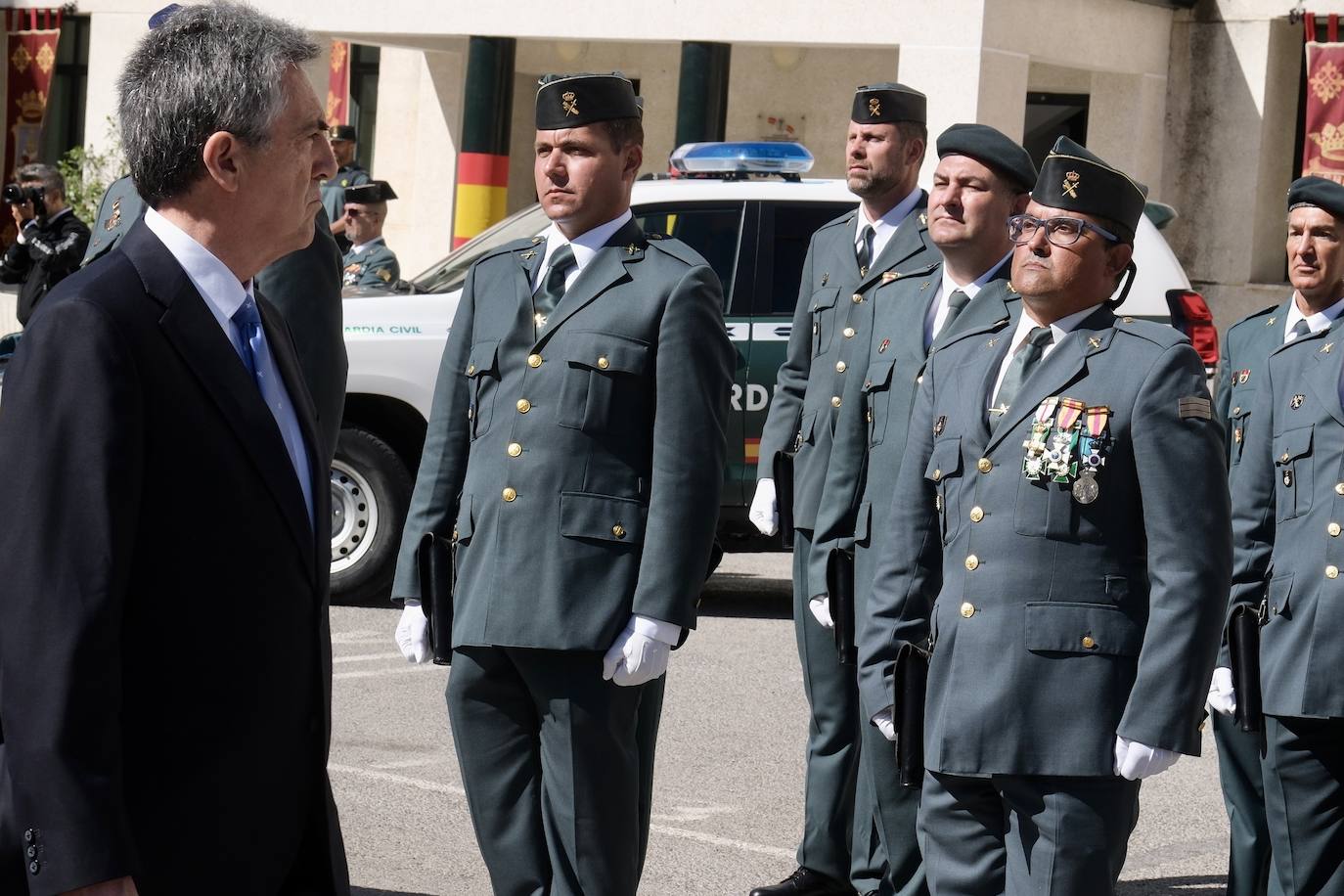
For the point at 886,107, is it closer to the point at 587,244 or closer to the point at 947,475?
the point at 587,244

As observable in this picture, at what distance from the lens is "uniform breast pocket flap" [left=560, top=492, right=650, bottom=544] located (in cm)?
441

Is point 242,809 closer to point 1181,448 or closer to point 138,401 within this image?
point 138,401

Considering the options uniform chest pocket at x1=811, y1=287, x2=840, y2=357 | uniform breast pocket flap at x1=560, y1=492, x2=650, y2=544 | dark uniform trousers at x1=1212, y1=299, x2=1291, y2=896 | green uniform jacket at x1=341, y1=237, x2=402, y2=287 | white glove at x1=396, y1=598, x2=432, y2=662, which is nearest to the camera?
uniform breast pocket flap at x1=560, y1=492, x2=650, y2=544

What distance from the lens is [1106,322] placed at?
406 centimetres

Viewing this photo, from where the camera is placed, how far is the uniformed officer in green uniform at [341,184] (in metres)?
11.8

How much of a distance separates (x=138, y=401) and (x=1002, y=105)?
43.2 feet

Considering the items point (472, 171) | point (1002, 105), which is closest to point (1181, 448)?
point (1002, 105)

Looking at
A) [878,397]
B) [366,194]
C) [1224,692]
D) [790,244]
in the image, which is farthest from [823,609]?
[366,194]

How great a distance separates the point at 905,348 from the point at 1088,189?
4.71 ft

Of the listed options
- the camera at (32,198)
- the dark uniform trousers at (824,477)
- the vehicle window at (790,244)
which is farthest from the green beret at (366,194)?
the dark uniform trousers at (824,477)

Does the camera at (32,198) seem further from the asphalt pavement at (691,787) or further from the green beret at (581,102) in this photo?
the green beret at (581,102)

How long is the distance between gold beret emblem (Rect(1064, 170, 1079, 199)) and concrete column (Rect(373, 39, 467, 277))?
55.5 feet

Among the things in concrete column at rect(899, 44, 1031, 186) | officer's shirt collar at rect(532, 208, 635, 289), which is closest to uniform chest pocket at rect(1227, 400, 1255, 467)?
officer's shirt collar at rect(532, 208, 635, 289)

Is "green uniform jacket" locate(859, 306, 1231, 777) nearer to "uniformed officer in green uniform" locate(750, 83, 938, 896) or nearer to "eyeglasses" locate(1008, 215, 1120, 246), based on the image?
"eyeglasses" locate(1008, 215, 1120, 246)
